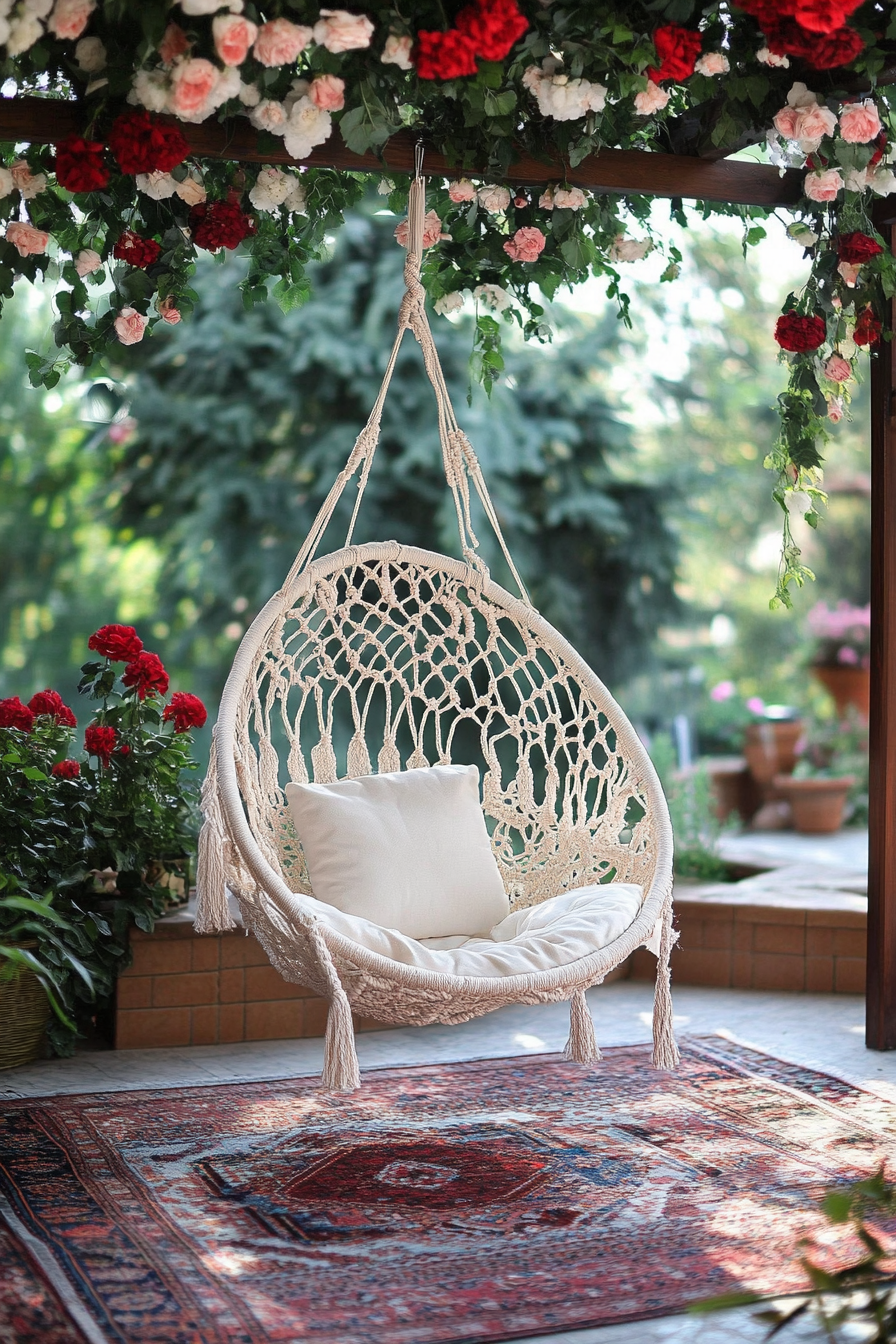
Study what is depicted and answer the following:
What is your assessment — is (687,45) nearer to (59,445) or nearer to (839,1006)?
(839,1006)

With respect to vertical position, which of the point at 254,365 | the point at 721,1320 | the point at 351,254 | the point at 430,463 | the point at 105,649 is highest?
the point at 351,254

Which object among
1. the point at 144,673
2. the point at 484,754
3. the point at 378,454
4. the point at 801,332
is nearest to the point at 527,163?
the point at 801,332

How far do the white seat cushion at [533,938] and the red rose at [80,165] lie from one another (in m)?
1.21

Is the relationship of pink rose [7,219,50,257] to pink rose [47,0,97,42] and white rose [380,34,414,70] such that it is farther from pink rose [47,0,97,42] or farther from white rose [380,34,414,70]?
white rose [380,34,414,70]

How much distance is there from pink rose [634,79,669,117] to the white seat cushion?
1353 millimetres

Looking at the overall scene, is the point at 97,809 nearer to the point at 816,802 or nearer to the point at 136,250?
the point at 136,250

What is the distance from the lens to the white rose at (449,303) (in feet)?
9.97

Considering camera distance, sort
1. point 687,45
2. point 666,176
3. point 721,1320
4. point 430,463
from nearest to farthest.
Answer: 1. point 721,1320
2. point 687,45
3. point 666,176
4. point 430,463

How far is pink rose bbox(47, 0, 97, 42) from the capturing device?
2104mm

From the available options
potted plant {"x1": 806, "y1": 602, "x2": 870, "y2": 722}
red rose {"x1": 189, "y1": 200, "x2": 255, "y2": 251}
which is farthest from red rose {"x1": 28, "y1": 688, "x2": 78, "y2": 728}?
potted plant {"x1": 806, "y1": 602, "x2": 870, "y2": 722}

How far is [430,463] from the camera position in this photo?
5020 millimetres

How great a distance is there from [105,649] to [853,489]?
5.59 m

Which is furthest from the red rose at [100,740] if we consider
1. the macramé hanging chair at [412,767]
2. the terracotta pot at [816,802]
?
the terracotta pot at [816,802]

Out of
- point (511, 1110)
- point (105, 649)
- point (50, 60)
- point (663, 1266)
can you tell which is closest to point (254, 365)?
point (105, 649)
